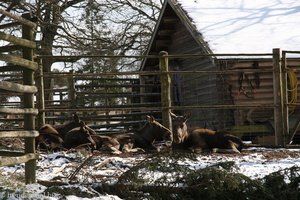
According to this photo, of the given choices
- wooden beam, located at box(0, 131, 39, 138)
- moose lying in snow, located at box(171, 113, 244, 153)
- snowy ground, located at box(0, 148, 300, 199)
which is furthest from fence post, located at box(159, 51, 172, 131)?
wooden beam, located at box(0, 131, 39, 138)

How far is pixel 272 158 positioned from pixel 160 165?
4099 mm

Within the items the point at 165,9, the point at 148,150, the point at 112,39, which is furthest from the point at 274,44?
the point at 112,39

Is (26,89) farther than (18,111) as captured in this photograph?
Yes

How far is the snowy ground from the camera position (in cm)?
561

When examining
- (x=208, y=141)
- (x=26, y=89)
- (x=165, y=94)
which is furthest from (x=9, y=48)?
(x=208, y=141)

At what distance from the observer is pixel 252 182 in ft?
19.1

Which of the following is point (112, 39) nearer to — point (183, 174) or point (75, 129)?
point (75, 129)

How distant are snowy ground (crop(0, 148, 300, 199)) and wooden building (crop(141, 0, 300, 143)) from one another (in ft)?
14.5

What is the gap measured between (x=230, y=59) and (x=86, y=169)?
863 cm

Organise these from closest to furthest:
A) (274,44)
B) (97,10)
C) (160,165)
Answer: (160,165) → (274,44) → (97,10)

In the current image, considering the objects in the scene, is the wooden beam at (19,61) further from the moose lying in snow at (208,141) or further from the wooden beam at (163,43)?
the wooden beam at (163,43)

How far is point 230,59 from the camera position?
15.3 meters

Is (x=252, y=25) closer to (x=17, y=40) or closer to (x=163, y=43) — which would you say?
(x=163, y=43)

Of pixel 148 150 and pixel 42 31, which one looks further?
pixel 42 31
